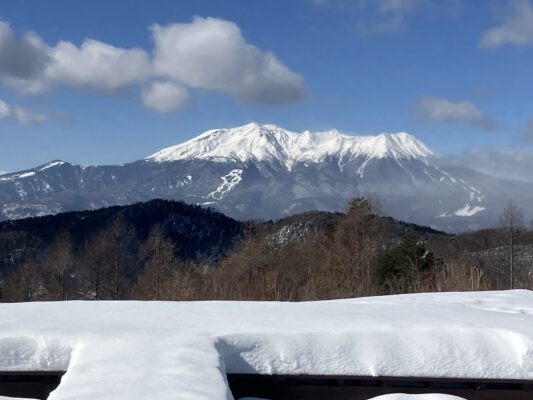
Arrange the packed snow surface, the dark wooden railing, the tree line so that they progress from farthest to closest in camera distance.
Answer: the tree line
the dark wooden railing
the packed snow surface

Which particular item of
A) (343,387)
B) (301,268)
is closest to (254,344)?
(343,387)

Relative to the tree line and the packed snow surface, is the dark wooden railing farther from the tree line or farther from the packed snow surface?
the tree line

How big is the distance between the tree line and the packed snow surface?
6662 mm

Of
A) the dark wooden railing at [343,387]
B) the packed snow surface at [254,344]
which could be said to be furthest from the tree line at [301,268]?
the dark wooden railing at [343,387]

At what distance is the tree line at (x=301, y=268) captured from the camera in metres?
13.5

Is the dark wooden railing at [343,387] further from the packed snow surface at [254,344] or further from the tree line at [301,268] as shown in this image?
the tree line at [301,268]

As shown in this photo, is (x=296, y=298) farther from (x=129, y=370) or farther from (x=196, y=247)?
(x=196, y=247)

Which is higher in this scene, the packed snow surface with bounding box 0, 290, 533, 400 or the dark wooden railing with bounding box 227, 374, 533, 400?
the packed snow surface with bounding box 0, 290, 533, 400

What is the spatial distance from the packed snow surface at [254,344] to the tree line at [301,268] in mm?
6662

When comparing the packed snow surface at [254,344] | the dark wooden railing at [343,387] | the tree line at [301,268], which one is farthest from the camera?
the tree line at [301,268]

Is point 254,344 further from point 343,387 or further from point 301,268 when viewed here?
point 301,268

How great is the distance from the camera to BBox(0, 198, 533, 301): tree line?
13.5m

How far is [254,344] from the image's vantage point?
14.9 ft

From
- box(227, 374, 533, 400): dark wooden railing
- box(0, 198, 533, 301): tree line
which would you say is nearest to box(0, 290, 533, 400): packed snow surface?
box(227, 374, 533, 400): dark wooden railing
